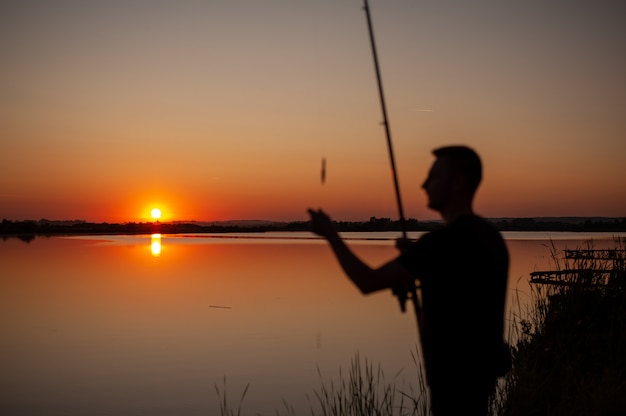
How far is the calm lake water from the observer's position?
11711 millimetres

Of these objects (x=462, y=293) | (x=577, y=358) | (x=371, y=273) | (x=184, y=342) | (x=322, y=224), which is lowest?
(x=184, y=342)

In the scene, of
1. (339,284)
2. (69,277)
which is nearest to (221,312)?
(339,284)

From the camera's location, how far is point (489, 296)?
2.70 m

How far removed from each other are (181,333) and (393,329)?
614 centimetres

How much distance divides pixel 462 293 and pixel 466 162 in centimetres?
61

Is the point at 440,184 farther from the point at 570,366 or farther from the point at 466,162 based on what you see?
the point at 570,366

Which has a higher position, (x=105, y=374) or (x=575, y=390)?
(x=575, y=390)

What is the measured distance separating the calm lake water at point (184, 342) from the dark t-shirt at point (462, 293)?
20.8 feet

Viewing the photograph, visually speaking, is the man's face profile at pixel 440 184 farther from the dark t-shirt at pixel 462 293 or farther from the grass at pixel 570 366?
the grass at pixel 570 366

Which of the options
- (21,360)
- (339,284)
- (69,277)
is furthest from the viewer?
(69,277)

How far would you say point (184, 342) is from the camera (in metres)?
16.7

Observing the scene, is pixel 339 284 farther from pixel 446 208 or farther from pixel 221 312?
pixel 446 208

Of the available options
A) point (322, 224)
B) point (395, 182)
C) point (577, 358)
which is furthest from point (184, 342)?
point (322, 224)

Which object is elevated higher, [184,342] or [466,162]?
[466,162]
